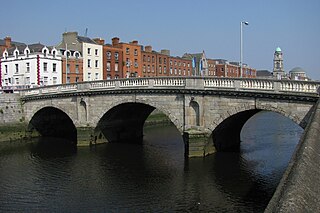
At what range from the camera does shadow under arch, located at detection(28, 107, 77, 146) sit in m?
34.2

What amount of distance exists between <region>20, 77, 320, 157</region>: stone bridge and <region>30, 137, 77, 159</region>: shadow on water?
1.79 metres

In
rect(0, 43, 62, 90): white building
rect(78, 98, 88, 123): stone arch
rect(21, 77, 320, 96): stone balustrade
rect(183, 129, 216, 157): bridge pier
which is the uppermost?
rect(0, 43, 62, 90): white building

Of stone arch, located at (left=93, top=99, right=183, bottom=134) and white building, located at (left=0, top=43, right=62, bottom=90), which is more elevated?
white building, located at (left=0, top=43, right=62, bottom=90)

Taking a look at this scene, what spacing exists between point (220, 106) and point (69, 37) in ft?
123

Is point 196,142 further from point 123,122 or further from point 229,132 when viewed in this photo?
point 123,122

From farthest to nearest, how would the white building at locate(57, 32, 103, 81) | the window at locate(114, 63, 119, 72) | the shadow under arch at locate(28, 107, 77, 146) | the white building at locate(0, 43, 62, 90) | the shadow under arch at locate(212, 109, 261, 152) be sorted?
1. the window at locate(114, 63, 119, 72)
2. the white building at locate(57, 32, 103, 81)
3. the white building at locate(0, 43, 62, 90)
4. the shadow under arch at locate(28, 107, 77, 146)
5. the shadow under arch at locate(212, 109, 261, 152)

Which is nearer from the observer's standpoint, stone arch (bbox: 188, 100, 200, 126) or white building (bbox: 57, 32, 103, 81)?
stone arch (bbox: 188, 100, 200, 126)

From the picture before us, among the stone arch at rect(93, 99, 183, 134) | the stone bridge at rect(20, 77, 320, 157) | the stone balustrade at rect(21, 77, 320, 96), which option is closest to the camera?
the stone balustrade at rect(21, 77, 320, 96)

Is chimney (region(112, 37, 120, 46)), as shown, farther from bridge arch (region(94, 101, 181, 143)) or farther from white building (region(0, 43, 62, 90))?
bridge arch (region(94, 101, 181, 143))

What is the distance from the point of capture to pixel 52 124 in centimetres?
3597

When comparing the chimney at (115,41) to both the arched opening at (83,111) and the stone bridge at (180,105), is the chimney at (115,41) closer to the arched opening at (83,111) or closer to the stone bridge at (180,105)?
the stone bridge at (180,105)

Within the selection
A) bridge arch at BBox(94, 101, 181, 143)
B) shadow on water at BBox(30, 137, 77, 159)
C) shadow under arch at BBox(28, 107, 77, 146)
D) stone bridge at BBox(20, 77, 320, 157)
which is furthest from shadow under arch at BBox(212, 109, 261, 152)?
shadow under arch at BBox(28, 107, 77, 146)

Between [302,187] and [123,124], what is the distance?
27.0 m

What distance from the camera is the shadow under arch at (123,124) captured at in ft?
96.0
